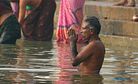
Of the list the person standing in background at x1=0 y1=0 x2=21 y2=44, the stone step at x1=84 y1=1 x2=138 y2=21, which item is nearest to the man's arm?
the person standing in background at x1=0 y1=0 x2=21 y2=44

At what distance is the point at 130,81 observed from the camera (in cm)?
956

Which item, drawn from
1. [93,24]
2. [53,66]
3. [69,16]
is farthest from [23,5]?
[93,24]

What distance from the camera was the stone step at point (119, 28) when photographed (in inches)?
611

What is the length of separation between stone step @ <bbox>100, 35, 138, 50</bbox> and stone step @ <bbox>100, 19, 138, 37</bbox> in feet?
1.37

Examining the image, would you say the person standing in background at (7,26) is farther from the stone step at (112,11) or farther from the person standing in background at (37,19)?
the stone step at (112,11)

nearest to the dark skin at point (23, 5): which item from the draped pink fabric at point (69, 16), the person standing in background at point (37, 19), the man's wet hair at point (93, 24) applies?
the person standing in background at point (37, 19)

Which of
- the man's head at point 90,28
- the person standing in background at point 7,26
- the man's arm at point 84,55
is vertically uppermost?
the man's head at point 90,28

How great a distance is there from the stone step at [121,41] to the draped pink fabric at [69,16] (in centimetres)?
70

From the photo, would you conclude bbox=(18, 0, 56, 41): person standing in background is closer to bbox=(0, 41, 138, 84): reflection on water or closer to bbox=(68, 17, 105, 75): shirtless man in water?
bbox=(0, 41, 138, 84): reflection on water

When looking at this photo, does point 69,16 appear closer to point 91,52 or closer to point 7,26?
point 7,26

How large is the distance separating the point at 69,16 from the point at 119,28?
1136mm

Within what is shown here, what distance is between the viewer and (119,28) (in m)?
15.9

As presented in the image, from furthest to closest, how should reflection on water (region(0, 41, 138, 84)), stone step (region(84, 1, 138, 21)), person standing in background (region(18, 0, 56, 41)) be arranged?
stone step (region(84, 1, 138, 21)) → person standing in background (region(18, 0, 56, 41)) → reflection on water (region(0, 41, 138, 84))

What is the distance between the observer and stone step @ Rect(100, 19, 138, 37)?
15516 millimetres
